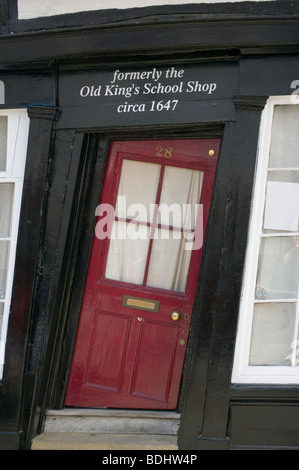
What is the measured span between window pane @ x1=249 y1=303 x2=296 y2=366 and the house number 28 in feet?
5.10

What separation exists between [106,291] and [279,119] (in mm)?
2163

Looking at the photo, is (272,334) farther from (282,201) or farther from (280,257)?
(282,201)

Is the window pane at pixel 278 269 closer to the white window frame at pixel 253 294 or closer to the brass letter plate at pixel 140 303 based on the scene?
the white window frame at pixel 253 294

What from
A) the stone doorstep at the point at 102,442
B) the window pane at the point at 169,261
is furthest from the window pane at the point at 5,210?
the stone doorstep at the point at 102,442

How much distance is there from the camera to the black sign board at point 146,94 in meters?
5.53

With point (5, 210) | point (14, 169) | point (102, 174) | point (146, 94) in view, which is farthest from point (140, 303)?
point (146, 94)

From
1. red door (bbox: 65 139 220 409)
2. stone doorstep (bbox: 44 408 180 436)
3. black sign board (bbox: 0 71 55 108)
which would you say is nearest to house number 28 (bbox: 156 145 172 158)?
red door (bbox: 65 139 220 409)

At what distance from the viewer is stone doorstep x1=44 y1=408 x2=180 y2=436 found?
19.3ft

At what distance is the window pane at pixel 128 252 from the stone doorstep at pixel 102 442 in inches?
54.0

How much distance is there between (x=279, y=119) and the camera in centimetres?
551

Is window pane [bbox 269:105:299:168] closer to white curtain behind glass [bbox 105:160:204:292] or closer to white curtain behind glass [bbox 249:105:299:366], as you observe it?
white curtain behind glass [bbox 249:105:299:366]

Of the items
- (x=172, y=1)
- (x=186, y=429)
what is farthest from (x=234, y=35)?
(x=186, y=429)

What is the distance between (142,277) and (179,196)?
32.0 inches
